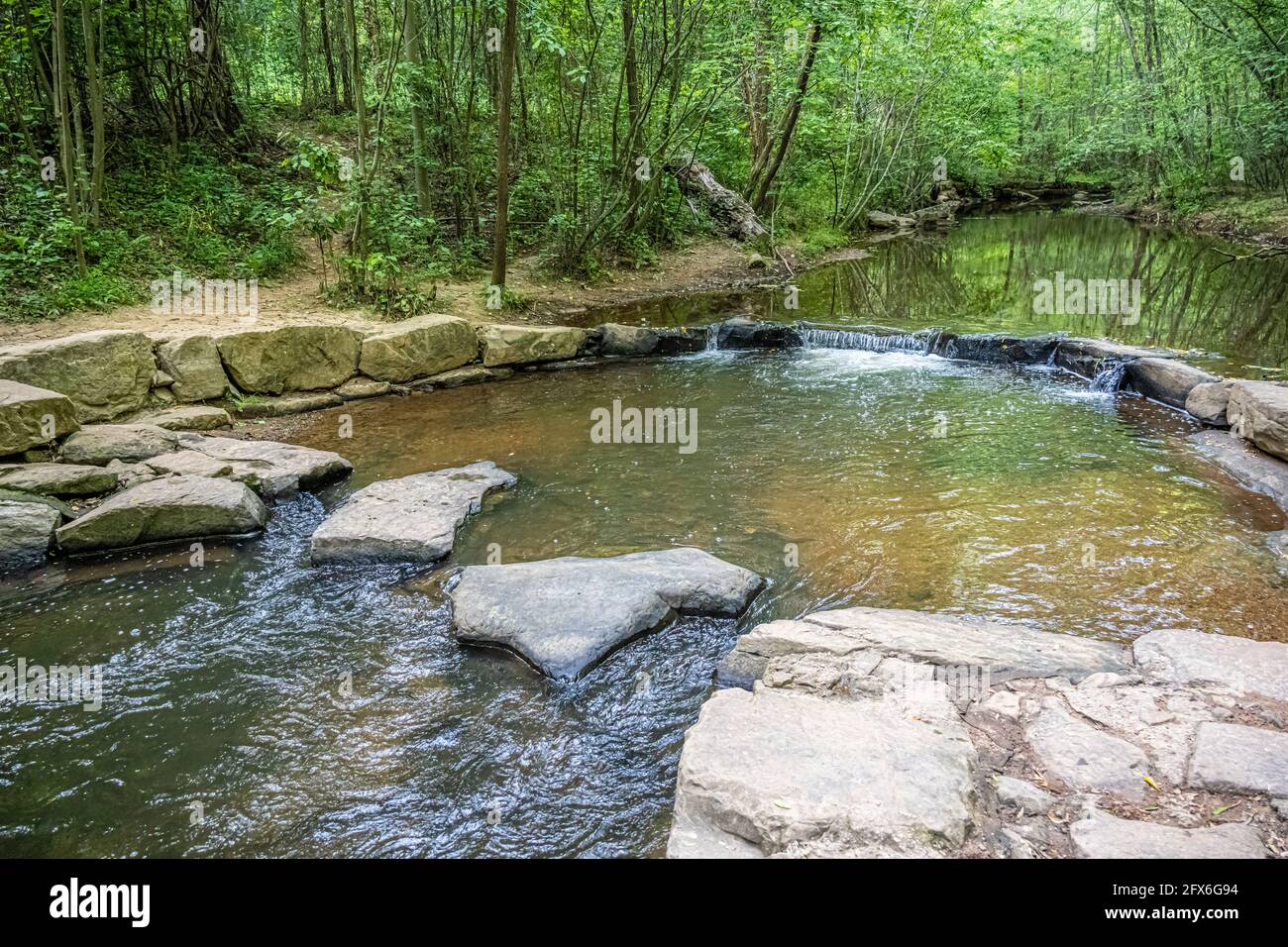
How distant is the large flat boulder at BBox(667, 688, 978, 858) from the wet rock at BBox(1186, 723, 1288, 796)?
719 mm

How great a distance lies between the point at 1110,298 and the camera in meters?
13.8

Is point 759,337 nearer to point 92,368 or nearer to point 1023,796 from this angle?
point 92,368

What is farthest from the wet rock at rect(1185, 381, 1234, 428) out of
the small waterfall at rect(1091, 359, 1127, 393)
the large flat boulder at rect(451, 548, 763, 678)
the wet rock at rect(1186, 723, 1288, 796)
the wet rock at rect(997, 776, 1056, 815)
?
the wet rock at rect(997, 776, 1056, 815)

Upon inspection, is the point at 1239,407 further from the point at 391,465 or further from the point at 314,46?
the point at 314,46

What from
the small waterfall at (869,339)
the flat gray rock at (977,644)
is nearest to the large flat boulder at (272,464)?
the flat gray rock at (977,644)

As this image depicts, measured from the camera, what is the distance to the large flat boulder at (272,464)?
5992mm

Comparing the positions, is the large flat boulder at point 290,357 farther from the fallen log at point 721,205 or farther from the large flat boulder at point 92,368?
the fallen log at point 721,205

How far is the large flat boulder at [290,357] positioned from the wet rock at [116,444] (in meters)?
1.54

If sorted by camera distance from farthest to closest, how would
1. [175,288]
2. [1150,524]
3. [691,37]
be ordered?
1. [691,37]
2. [175,288]
3. [1150,524]

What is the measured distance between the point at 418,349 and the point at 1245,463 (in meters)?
8.60
